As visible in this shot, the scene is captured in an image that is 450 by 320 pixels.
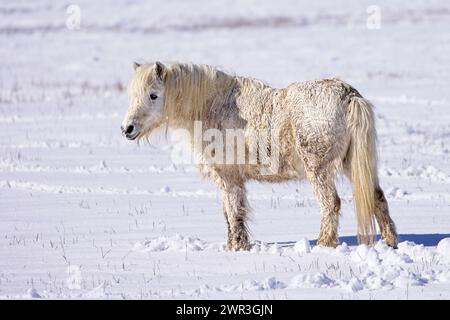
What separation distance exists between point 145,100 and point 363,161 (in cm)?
230

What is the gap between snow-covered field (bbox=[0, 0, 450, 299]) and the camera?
22.0 feet

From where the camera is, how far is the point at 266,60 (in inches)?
1198

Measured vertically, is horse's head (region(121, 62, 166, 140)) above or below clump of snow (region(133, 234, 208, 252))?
above

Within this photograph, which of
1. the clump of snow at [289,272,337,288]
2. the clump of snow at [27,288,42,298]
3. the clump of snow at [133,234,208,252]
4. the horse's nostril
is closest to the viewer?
the clump of snow at [27,288,42,298]

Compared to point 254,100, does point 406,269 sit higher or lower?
lower

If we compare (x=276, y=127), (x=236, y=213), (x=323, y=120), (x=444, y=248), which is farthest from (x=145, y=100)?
(x=444, y=248)

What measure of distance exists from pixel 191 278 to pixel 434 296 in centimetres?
203

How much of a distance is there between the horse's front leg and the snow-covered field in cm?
19

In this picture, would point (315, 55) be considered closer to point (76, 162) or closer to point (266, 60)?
point (266, 60)

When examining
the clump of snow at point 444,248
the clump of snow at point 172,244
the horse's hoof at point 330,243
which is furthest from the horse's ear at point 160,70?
the clump of snow at point 444,248

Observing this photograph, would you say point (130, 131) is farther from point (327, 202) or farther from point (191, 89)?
point (327, 202)

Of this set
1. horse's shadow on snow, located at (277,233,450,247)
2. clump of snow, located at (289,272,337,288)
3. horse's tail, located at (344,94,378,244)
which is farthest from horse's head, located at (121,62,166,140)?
clump of snow, located at (289,272,337,288)

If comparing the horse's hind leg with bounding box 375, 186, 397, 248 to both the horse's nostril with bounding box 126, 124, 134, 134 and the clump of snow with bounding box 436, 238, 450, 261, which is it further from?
the horse's nostril with bounding box 126, 124, 134, 134
